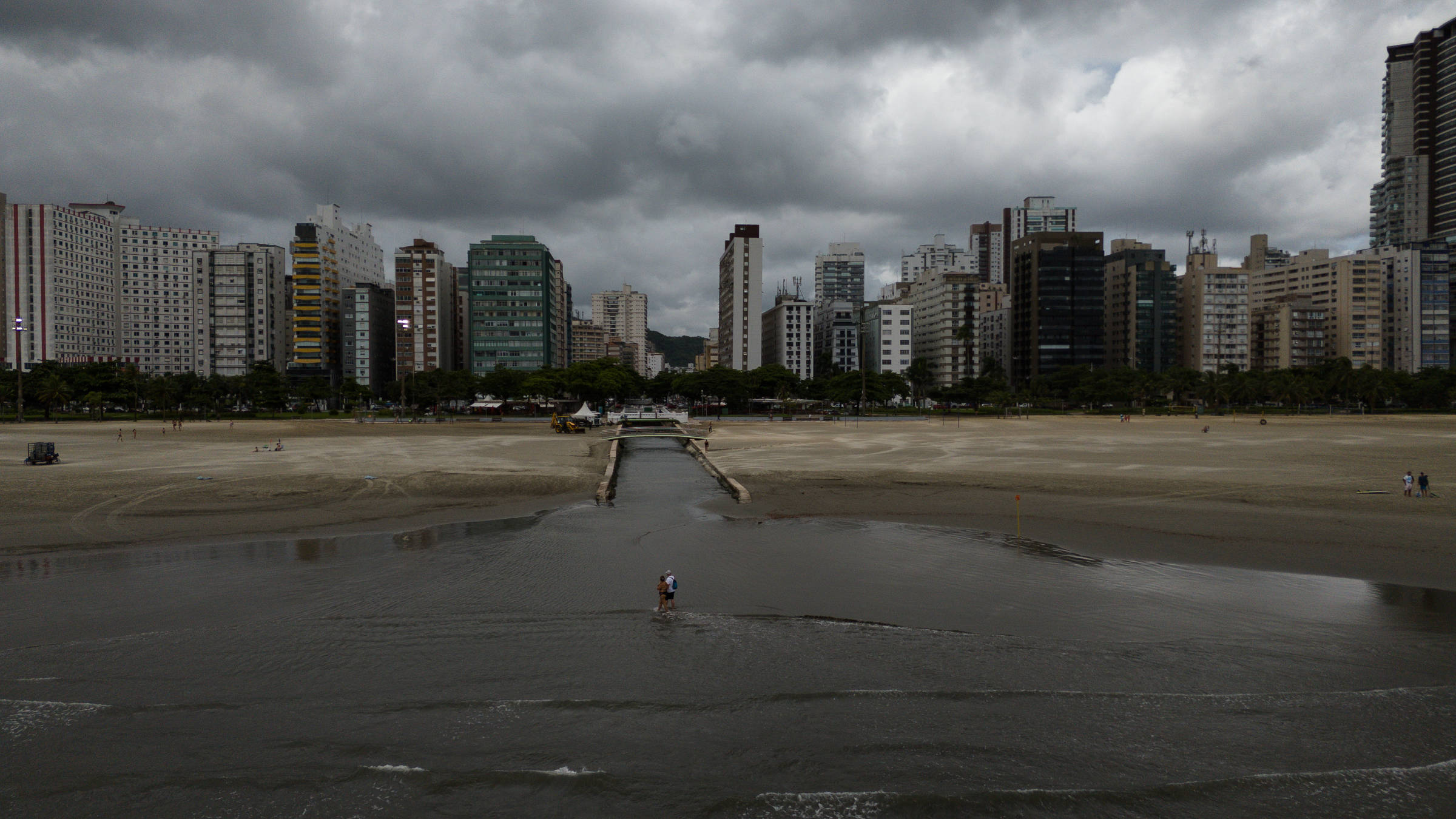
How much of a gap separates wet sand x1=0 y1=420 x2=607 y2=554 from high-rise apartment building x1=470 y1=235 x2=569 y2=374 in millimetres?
131221

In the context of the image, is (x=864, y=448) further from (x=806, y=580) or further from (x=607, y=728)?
(x=607, y=728)

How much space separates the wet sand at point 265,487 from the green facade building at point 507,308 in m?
131

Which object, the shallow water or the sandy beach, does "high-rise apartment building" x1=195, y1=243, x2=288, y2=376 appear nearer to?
the sandy beach

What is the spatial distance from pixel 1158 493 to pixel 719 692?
1171 inches

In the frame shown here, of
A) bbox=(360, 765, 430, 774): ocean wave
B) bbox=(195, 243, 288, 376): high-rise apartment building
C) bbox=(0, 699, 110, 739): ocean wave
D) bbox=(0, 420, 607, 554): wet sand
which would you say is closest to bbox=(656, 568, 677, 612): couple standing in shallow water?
bbox=(360, 765, 430, 774): ocean wave

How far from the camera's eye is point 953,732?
1130 cm

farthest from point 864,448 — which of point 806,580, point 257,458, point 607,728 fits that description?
point 607,728

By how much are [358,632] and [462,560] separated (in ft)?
21.9

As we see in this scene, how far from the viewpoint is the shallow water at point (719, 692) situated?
984 cm

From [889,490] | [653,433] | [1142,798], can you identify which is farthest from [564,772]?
[653,433]

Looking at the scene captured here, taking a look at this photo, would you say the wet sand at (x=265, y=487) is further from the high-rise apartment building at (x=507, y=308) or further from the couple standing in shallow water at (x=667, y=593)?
the high-rise apartment building at (x=507, y=308)

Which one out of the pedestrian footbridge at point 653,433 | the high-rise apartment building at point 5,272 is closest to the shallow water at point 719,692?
the pedestrian footbridge at point 653,433

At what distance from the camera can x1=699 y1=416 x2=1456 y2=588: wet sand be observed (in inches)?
917

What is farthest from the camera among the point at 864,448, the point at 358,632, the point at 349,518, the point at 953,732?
the point at 864,448
